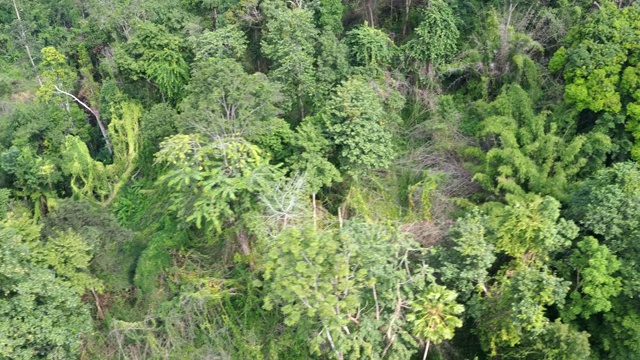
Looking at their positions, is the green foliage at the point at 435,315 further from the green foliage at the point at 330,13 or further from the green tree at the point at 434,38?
the green foliage at the point at 330,13

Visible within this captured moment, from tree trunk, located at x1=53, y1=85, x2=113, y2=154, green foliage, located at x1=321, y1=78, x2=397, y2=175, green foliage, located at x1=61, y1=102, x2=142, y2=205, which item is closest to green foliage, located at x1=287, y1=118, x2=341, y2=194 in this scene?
green foliage, located at x1=321, y1=78, x2=397, y2=175

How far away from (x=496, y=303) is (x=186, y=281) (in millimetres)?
6560

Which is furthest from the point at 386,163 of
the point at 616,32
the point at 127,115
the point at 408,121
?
the point at 127,115

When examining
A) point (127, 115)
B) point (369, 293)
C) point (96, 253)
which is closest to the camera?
point (369, 293)

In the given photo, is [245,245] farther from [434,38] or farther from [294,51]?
[434,38]

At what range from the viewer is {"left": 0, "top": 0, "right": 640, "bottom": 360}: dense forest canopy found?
848 centimetres

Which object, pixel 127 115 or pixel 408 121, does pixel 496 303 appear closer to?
pixel 408 121

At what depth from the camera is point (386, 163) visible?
11.5 meters

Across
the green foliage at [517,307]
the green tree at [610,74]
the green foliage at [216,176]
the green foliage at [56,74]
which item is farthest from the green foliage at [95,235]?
the green tree at [610,74]

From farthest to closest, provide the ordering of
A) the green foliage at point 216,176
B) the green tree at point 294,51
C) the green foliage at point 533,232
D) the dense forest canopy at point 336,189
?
the green tree at point 294,51, the green foliage at point 216,176, the green foliage at point 533,232, the dense forest canopy at point 336,189

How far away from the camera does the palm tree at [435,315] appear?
7.91m

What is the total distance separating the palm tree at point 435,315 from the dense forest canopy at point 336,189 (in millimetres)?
40

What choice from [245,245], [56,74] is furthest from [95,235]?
[56,74]

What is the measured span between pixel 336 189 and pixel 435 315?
4.74 metres
